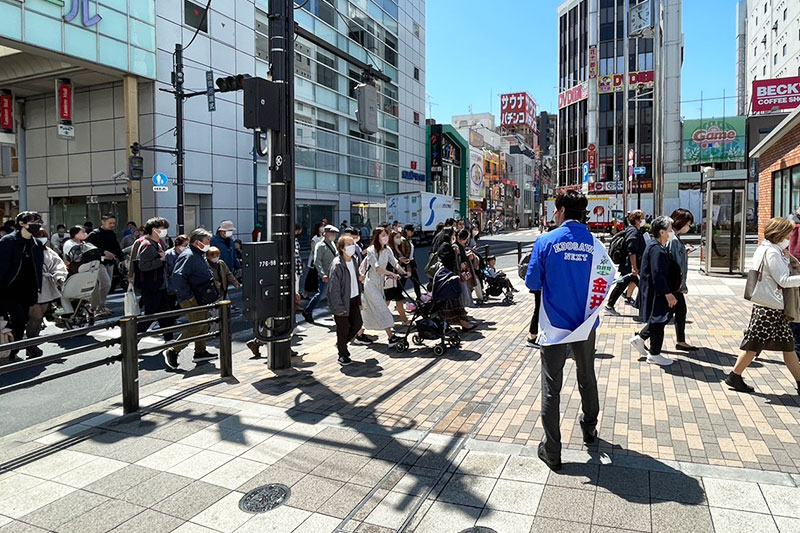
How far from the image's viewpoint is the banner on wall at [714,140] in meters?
54.4

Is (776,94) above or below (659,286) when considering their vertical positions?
above

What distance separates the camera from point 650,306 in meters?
6.49

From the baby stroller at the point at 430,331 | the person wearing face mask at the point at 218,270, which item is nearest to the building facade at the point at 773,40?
the baby stroller at the point at 430,331

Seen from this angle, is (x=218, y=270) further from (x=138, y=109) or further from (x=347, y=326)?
(x=138, y=109)

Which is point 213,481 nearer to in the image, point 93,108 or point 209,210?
point 209,210

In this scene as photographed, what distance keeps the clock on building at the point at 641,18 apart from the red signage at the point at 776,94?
3656 centimetres

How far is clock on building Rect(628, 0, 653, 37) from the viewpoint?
661 inches

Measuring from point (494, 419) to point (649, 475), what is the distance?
1.44m

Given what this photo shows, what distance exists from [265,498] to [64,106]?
22.6 m

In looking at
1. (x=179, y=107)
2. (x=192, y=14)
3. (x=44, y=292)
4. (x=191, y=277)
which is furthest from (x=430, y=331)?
(x=192, y=14)

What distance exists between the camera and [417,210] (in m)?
35.1

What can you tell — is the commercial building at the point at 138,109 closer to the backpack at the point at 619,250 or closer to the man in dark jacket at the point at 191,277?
the backpack at the point at 619,250

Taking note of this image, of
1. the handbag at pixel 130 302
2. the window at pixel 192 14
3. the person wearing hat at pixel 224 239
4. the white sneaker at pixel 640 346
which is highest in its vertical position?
the window at pixel 192 14

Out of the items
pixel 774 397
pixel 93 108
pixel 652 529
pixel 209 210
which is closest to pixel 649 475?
pixel 652 529
